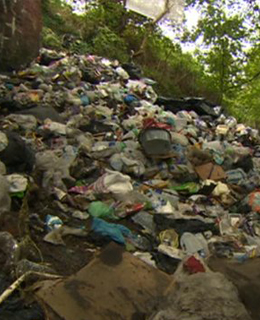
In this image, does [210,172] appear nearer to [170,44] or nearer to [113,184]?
[113,184]

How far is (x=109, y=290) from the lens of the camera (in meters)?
1.88

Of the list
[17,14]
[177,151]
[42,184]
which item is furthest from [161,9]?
[42,184]

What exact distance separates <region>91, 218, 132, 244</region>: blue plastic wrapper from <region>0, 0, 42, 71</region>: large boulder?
3812 mm

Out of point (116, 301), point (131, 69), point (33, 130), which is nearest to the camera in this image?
point (116, 301)

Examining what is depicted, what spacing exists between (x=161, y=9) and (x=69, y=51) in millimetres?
2881

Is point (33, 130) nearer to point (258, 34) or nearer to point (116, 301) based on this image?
point (116, 301)

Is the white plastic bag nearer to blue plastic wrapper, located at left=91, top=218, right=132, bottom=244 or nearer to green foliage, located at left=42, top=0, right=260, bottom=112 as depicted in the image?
blue plastic wrapper, located at left=91, top=218, right=132, bottom=244

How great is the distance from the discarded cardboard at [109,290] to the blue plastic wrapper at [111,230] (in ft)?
2.15

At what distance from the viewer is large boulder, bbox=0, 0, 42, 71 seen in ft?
19.0

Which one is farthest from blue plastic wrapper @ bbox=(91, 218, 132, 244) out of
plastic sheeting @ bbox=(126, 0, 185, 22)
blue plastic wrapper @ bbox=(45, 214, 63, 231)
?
plastic sheeting @ bbox=(126, 0, 185, 22)

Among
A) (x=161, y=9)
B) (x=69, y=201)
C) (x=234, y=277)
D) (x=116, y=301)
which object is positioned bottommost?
(x=69, y=201)

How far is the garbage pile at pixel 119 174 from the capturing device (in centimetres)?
283

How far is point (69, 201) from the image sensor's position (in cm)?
327

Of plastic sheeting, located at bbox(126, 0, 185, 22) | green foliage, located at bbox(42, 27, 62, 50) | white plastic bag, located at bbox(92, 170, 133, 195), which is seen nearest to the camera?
white plastic bag, located at bbox(92, 170, 133, 195)
